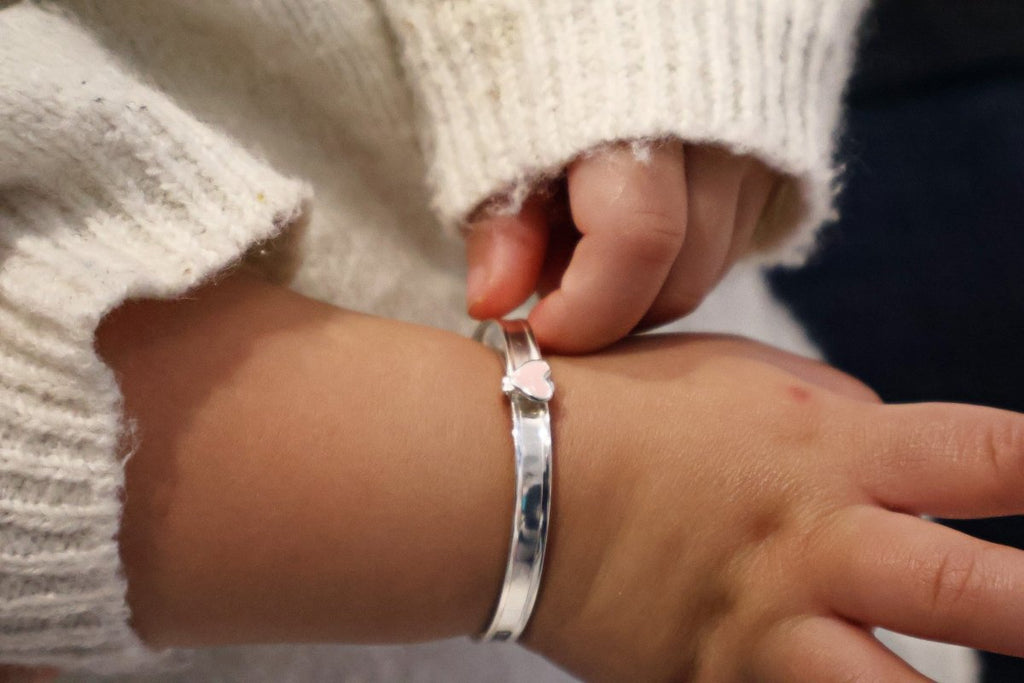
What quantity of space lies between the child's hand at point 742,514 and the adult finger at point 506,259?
67mm

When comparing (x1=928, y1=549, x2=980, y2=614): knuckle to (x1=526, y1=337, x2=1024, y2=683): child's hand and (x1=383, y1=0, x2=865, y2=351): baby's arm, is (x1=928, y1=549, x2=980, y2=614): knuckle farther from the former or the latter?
(x1=383, y1=0, x2=865, y2=351): baby's arm

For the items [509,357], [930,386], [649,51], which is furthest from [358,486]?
[930,386]

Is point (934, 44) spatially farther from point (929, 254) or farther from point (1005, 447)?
point (1005, 447)

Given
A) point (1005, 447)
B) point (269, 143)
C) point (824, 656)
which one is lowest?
point (824, 656)

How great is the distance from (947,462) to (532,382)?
0.27 meters

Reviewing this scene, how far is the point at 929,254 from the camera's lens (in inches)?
34.7

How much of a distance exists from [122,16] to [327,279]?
0.24m

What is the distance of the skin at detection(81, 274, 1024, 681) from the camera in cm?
48

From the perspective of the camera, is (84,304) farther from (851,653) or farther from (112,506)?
(851,653)

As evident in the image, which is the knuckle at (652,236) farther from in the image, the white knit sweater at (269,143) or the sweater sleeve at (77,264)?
the sweater sleeve at (77,264)

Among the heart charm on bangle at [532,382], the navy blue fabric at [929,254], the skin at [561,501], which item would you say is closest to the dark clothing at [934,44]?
the navy blue fabric at [929,254]

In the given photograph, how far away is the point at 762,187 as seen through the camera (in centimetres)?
61

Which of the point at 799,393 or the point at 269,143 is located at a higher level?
the point at 269,143

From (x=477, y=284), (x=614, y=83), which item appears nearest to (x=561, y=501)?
(x=477, y=284)
